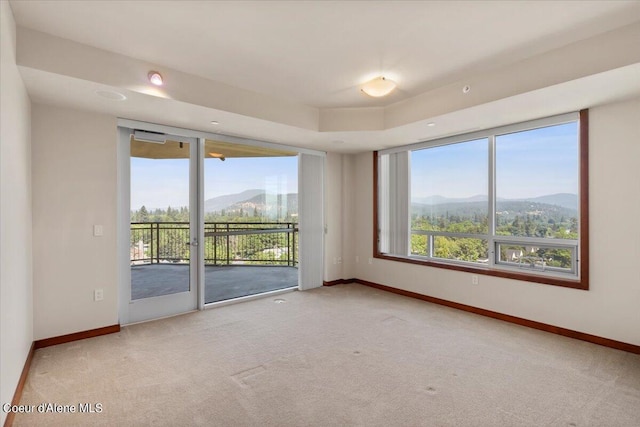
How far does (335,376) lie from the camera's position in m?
2.62

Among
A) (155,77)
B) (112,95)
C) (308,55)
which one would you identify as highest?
(308,55)

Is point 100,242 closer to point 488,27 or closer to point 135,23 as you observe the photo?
point 135,23

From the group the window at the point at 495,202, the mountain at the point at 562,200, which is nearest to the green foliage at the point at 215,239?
the window at the point at 495,202

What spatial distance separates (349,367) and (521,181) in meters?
3.04

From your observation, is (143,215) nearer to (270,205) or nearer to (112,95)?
(112,95)

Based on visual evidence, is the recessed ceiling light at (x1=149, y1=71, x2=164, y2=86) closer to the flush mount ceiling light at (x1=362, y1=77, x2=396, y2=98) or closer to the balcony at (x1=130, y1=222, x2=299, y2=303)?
the balcony at (x1=130, y1=222, x2=299, y2=303)

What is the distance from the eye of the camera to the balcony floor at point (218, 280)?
12.9 ft

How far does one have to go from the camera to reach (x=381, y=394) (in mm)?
2373

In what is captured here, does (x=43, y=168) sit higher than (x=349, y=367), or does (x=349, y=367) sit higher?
(x=43, y=168)

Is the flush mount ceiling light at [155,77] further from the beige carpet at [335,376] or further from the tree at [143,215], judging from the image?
the beige carpet at [335,376]

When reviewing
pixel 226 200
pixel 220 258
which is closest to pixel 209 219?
pixel 226 200

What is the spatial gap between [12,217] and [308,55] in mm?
2494

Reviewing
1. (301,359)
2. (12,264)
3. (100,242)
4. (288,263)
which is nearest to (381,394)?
(301,359)

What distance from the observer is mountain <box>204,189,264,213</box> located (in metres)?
4.73
